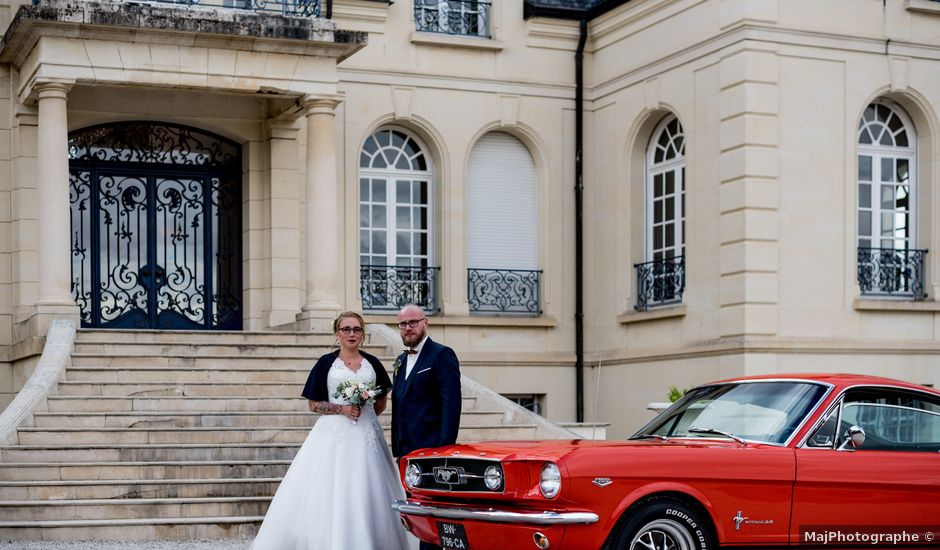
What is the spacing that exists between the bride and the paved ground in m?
2.06

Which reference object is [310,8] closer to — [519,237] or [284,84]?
[284,84]

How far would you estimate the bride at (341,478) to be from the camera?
10930 millimetres

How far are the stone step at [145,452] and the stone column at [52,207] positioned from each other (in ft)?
12.8

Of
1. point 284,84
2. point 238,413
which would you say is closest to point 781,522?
point 238,413

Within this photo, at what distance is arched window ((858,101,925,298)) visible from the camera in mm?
20906

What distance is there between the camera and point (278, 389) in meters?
17.4

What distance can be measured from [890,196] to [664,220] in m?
3.05

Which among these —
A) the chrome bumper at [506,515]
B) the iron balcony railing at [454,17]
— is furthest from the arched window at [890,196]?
the chrome bumper at [506,515]

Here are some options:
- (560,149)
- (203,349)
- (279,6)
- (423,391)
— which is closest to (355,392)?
(423,391)

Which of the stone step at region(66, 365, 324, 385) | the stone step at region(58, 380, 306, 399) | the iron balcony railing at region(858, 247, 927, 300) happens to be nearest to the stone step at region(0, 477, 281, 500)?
the stone step at region(58, 380, 306, 399)

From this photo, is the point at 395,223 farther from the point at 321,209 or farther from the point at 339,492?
the point at 339,492

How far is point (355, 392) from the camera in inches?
440

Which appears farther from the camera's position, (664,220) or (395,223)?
(395,223)

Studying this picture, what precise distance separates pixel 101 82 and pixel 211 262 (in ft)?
11.4
